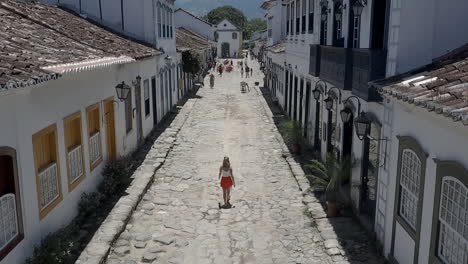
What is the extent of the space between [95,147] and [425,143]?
24.6 ft

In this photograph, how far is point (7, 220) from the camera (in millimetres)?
6910

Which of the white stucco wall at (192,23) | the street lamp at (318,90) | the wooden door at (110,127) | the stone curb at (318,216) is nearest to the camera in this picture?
the stone curb at (318,216)

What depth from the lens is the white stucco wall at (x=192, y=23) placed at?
58.6 metres

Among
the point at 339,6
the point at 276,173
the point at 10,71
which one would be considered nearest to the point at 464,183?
the point at 10,71

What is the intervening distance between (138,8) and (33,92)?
11.8 meters

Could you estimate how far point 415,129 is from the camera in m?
7.02

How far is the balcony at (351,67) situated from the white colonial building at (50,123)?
5.02 metres

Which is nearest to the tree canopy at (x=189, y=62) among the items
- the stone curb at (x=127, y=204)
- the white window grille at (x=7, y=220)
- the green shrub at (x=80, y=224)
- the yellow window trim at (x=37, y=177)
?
the stone curb at (x=127, y=204)

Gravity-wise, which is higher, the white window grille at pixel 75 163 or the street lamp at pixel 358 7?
the street lamp at pixel 358 7

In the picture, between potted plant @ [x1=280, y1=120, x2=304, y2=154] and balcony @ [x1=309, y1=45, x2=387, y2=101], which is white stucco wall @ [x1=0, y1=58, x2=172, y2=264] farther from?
potted plant @ [x1=280, y1=120, x2=304, y2=154]

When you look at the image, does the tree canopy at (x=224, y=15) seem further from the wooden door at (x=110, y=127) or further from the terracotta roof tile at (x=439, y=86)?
the terracotta roof tile at (x=439, y=86)

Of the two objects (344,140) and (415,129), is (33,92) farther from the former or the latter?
(344,140)

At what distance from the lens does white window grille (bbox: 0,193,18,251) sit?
675 centimetres

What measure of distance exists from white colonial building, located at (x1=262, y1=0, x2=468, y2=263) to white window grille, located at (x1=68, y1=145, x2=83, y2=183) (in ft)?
18.5
